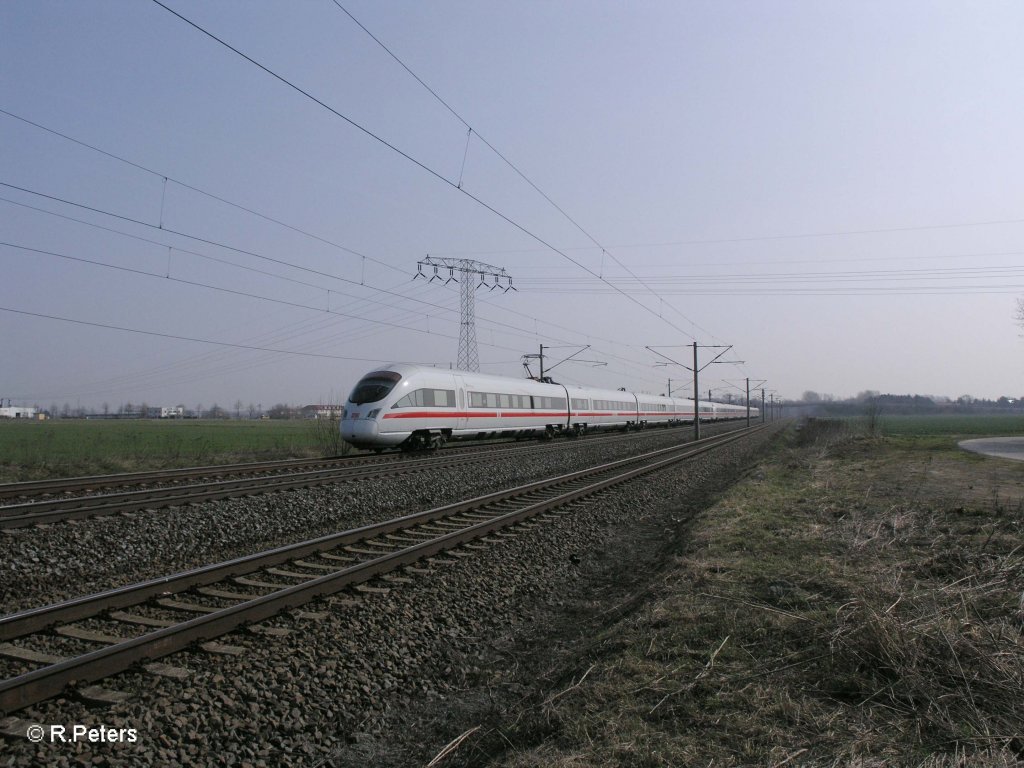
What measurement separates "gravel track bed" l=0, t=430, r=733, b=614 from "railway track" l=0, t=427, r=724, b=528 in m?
0.35

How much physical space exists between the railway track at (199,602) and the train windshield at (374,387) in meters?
11.4

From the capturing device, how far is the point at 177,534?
9.41 metres

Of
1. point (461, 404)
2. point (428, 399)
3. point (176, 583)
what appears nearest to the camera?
point (176, 583)

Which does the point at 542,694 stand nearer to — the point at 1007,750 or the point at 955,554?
the point at 1007,750

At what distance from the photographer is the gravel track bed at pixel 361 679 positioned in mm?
3895

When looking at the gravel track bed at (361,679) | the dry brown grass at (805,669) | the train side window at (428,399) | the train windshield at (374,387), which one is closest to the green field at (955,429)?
the train side window at (428,399)

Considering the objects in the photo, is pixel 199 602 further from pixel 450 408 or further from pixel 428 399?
pixel 450 408

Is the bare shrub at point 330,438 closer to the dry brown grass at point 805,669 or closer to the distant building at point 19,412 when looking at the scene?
the dry brown grass at point 805,669

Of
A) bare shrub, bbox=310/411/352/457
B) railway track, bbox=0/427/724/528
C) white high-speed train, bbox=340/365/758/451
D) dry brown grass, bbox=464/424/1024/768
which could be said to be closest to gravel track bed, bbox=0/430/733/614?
railway track, bbox=0/427/724/528

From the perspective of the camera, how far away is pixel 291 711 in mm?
4305

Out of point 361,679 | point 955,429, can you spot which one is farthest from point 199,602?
point 955,429

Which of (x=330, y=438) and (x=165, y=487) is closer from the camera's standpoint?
(x=165, y=487)

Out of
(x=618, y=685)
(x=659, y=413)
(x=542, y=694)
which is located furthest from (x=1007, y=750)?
(x=659, y=413)

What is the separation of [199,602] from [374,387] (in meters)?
15.8
